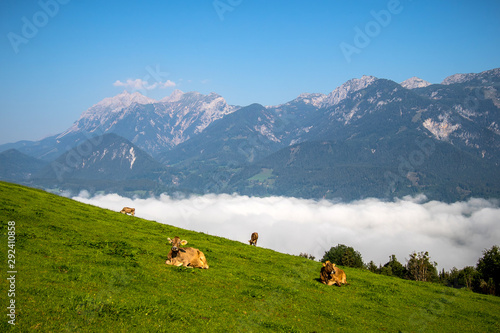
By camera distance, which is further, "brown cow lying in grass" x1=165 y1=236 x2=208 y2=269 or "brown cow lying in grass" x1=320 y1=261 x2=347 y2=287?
"brown cow lying in grass" x1=320 y1=261 x2=347 y2=287

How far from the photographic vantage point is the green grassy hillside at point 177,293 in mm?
12688

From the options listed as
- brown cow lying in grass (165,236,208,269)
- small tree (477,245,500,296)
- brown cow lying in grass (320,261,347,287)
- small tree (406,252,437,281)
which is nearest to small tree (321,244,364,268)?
small tree (406,252,437,281)

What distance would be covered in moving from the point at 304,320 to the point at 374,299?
7487 mm

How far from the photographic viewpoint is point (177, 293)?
16.1 meters

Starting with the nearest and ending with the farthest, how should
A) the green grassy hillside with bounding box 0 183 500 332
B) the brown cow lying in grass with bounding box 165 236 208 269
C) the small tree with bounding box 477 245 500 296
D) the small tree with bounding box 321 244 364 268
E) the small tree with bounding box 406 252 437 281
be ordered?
the green grassy hillside with bounding box 0 183 500 332 < the brown cow lying in grass with bounding box 165 236 208 269 < the small tree with bounding box 477 245 500 296 < the small tree with bounding box 406 252 437 281 < the small tree with bounding box 321 244 364 268

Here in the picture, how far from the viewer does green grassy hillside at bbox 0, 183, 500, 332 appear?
12.7 meters

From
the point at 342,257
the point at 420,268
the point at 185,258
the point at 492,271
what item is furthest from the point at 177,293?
the point at 342,257

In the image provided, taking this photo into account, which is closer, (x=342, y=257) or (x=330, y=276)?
(x=330, y=276)

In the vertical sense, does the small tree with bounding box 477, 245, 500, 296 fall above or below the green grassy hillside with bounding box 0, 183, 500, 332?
above

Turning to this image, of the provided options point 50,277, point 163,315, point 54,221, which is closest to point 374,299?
point 163,315

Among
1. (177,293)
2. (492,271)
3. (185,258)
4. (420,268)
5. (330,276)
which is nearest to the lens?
(177,293)

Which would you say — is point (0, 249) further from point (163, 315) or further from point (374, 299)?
point (374, 299)

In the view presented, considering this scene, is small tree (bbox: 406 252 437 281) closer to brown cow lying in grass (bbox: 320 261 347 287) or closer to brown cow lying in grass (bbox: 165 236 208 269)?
brown cow lying in grass (bbox: 320 261 347 287)

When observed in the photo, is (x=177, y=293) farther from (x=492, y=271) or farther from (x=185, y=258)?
(x=492, y=271)
